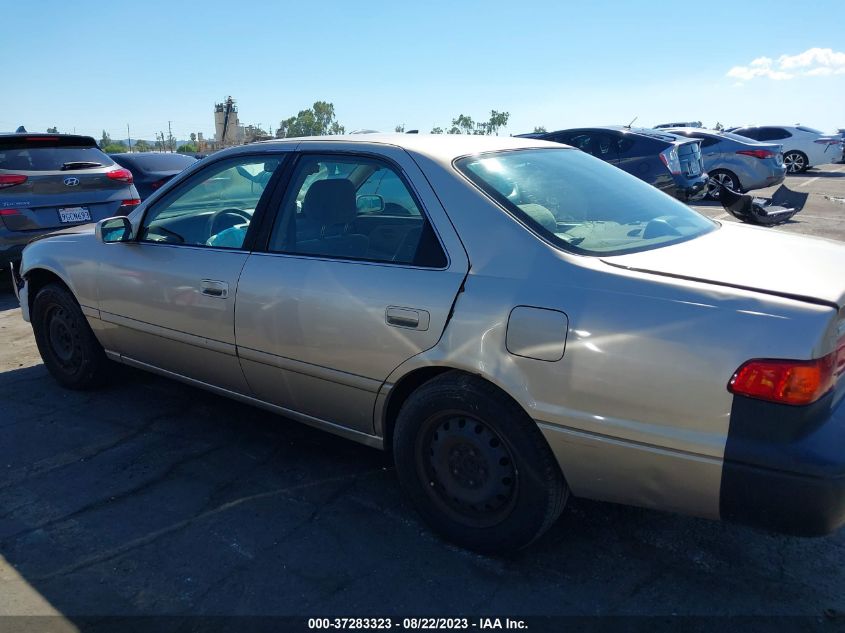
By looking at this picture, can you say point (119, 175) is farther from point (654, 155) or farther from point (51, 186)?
point (654, 155)

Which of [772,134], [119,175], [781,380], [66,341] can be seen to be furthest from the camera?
[772,134]

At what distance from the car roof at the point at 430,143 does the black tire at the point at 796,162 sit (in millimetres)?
22506

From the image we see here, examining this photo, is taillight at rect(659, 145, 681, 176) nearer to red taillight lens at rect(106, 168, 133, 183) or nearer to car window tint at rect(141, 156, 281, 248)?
red taillight lens at rect(106, 168, 133, 183)

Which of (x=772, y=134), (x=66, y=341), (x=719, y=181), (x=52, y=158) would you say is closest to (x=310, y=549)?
(x=66, y=341)

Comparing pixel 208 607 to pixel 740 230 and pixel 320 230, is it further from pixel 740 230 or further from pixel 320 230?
pixel 740 230

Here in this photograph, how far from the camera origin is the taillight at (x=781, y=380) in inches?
78.0

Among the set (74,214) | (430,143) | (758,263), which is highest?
(430,143)

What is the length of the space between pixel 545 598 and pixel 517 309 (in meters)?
1.04

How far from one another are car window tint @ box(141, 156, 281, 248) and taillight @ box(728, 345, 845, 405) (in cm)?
240

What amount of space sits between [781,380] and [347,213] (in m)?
1.96

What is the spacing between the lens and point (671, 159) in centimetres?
1081

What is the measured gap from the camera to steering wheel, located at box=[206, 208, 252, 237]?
366 cm

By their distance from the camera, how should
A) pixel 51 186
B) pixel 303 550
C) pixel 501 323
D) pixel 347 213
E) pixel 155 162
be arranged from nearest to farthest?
1. pixel 501 323
2. pixel 303 550
3. pixel 347 213
4. pixel 51 186
5. pixel 155 162

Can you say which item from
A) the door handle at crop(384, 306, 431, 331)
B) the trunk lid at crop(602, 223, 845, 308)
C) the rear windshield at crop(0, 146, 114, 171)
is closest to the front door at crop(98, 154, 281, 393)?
the door handle at crop(384, 306, 431, 331)
